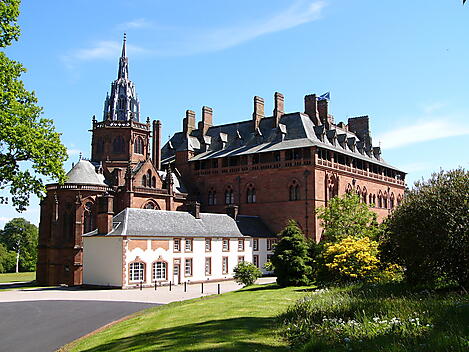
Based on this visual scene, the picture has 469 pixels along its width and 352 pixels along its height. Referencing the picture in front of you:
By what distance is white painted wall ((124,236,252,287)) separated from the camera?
47344 mm

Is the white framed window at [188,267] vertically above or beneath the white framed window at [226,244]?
beneath

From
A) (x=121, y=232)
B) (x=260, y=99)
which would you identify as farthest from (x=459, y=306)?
(x=260, y=99)

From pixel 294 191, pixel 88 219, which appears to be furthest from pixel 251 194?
pixel 88 219

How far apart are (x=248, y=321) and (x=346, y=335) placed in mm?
5727

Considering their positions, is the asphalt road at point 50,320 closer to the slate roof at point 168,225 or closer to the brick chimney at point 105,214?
the brick chimney at point 105,214

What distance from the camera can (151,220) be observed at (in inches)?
1975

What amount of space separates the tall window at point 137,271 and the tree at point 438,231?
30829 mm

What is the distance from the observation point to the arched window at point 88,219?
56438 millimetres

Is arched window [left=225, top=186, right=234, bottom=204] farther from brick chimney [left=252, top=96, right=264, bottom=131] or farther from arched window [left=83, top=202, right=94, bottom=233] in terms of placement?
arched window [left=83, top=202, right=94, bottom=233]

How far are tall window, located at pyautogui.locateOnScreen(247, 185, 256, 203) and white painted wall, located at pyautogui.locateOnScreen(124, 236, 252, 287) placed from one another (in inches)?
292

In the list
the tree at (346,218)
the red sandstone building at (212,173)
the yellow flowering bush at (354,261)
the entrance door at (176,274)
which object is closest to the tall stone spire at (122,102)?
the red sandstone building at (212,173)

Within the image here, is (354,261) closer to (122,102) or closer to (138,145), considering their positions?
(138,145)

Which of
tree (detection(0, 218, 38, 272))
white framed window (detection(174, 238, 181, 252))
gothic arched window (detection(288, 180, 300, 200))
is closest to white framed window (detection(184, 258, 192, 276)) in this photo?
white framed window (detection(174, 238, 181, 252))

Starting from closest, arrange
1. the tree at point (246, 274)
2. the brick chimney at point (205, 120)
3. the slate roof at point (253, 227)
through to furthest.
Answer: the tree at point (246, 274)
the slate roof at point (253, 227)
the brick chimney at point (205, 120)
